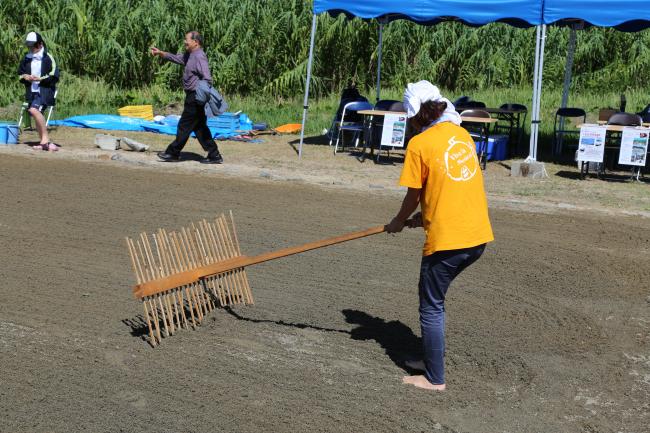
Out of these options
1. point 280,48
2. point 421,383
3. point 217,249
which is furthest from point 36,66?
point 421,383

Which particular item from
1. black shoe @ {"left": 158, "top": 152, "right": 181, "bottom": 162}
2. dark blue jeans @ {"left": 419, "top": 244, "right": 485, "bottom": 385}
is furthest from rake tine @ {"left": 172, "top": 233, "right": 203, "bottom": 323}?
black shoe @ {"left": 158, "top": 152, "right": 181, "bottom": 162}

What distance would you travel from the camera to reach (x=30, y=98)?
14445 millimetres

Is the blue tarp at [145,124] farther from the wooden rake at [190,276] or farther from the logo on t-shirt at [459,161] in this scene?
the logo on t-shirt at [459,161]

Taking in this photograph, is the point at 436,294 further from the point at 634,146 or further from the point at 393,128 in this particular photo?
the point at 393,128

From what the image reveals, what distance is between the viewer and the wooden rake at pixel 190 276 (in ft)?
19.9

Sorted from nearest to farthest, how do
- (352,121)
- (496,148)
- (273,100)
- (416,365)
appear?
(416,365) < (496,148) < (352,121) < (273,100)

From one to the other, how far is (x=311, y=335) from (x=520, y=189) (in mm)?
6868

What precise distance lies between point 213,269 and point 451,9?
874 cm

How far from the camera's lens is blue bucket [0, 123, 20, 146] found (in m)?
15.0

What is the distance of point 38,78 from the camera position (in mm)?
14281

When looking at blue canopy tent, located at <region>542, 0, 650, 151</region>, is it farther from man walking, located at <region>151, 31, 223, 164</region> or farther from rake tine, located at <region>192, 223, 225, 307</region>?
rake tine, located at <region>192, 223, 225, 307</region>

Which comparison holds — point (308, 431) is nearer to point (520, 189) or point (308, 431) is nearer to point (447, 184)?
point (447, 184)

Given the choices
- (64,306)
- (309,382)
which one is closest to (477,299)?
(309,382)

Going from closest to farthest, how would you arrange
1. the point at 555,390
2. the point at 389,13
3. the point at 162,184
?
1. the point at 555,390
2. the point at 162,184
3. the point at 389,13
